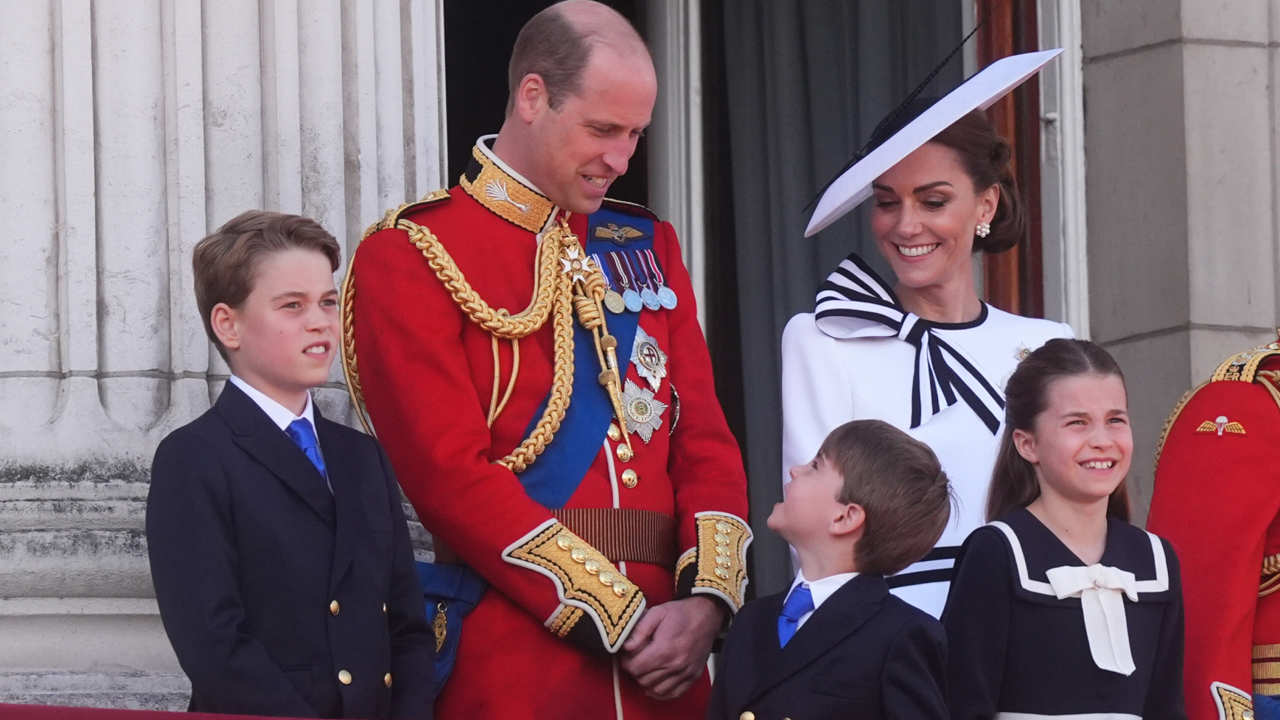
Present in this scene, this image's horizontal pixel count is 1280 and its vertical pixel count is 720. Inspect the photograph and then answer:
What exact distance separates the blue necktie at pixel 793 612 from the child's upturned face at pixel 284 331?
93 cm

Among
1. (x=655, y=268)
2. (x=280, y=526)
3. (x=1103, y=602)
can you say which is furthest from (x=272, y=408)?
(x=1103, y=602)

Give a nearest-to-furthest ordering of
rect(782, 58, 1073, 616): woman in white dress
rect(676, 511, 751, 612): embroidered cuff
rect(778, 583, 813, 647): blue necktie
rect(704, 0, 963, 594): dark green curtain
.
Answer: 1. rect(778, 583, 813, 647): blue necktie
2. rect(676, 511, 751, 612): embroidered cuff
3. rect(782, 58, 1073, 616): woman in white dress
4. rect(704, 0, 963, 594): dark green curtain

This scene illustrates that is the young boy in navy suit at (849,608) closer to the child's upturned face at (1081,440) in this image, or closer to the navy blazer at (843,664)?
the navy blazer at (843,664)

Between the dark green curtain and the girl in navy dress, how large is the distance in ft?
10.1

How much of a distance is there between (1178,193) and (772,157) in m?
1.32

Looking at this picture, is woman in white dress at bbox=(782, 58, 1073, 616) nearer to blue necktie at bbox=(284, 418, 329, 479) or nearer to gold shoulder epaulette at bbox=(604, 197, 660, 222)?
gold shoulder epaulette at bbox=(604, 197, 660, 222)

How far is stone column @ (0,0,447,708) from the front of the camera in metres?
4.89

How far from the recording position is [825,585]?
4438 millimetres

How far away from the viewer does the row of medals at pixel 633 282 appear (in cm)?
495

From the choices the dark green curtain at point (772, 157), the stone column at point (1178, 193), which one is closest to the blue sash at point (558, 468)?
the stone column at point (1178, 193)

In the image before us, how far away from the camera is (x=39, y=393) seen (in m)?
5.03

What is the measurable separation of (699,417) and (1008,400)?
0.61m

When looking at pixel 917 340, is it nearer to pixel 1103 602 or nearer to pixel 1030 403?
pixel 1030 403

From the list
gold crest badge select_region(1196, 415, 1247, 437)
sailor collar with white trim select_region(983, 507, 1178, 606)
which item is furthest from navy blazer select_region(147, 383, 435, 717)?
gold crest badge select_region(1196, 415, 1247, 437)
